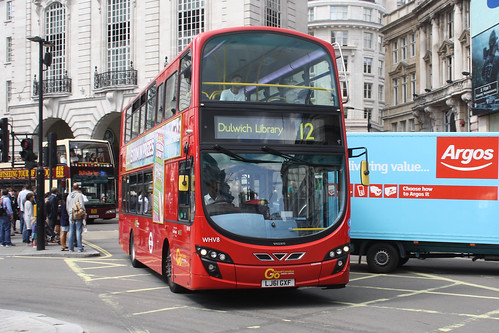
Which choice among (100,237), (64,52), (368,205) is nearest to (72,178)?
(100,237)

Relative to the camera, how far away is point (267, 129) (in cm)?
933

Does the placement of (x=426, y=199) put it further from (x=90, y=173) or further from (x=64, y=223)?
(x=90, y=173)

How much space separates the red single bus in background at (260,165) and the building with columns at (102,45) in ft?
98.6

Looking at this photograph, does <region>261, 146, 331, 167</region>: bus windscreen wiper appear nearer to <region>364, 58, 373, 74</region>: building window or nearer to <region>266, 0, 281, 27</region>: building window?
<region>266, 0, 281, 27</region>: building window

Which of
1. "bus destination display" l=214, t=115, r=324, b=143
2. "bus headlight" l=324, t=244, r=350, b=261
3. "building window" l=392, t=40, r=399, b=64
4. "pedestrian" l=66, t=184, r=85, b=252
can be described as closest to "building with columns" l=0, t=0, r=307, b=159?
"building window" l=392, t=40, r=399, b=64

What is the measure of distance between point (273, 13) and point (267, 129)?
110 ft

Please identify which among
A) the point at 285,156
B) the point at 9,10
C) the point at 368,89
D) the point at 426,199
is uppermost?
the point at 9,10

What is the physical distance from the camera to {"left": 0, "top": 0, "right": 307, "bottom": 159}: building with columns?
134 feet

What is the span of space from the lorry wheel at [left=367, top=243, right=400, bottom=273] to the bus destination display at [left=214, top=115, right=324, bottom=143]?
203 inches

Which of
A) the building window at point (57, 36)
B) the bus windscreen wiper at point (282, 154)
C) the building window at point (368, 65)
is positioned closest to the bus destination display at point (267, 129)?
the bus windscreen wiper at point (282, 154)

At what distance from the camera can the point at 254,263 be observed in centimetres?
895

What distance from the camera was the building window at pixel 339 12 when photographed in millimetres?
90500

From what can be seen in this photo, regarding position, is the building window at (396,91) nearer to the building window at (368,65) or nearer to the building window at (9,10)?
the building window at (368,65)

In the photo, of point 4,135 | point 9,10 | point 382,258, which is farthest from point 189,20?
point 382,258
